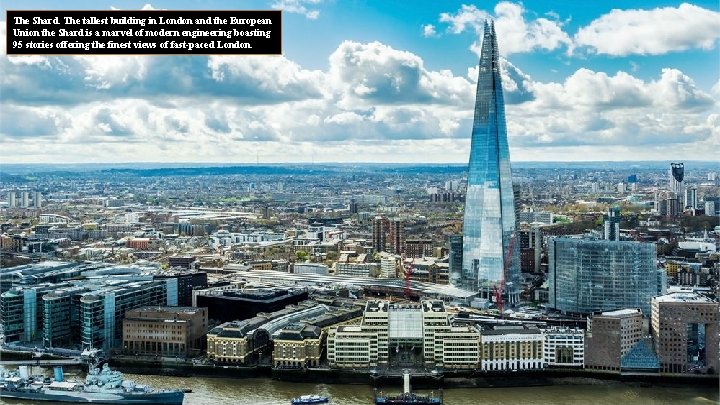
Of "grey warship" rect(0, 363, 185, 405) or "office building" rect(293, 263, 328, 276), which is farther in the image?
"office building" rect(293, 263, 328, 276)

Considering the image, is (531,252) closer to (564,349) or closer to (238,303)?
(238,303)

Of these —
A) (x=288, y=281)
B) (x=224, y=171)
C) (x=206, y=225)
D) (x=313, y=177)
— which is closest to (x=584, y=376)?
(x=288, y=281)

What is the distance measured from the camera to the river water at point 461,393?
929 centimetres

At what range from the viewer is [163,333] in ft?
37.8

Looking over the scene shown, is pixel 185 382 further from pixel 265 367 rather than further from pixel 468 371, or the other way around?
pixel 468 371

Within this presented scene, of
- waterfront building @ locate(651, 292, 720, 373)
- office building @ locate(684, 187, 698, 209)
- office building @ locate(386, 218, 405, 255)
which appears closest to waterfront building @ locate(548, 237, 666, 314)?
waterfront building @ locate(651, 292, 720, 373)

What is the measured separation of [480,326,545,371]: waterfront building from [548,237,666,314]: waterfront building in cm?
338

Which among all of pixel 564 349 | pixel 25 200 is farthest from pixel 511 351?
pixel 25 200

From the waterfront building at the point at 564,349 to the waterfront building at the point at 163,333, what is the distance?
184 inches

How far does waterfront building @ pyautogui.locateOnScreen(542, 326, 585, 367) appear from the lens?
10.8 meters

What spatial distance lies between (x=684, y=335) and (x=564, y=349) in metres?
1.51

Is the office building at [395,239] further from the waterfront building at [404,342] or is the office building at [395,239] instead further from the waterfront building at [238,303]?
the waterfront building at [404,342]

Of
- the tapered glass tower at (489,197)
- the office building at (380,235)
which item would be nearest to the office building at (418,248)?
the office building at (380,235)

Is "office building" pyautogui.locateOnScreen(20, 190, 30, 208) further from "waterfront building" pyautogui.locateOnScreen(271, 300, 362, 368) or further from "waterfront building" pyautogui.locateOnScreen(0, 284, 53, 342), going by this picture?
"waterfront building" pyautogui.locateOnScreen(271, 300, 362, 368)
